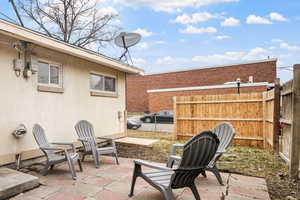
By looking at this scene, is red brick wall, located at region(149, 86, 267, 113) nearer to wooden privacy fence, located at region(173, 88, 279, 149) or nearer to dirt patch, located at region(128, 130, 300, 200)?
wooden privacy fence, located at region(173, 88, 279, 149)

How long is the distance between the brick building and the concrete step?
43.0ft

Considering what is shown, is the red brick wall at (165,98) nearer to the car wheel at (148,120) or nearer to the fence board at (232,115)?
the car wheel at (148,120)

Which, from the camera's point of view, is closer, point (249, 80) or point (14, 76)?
point (14, 76)

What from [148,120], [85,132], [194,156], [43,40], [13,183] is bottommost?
[148,120]

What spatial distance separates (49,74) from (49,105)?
0.80 m

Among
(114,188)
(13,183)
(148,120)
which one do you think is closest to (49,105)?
(13,183)

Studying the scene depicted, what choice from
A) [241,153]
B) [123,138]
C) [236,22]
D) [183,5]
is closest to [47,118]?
[123,138]

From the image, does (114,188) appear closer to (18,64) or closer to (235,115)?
(18,64)

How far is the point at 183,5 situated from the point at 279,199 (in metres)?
10.0

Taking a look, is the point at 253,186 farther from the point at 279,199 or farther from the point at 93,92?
the point at 93,92

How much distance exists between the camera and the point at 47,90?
4.81 meters

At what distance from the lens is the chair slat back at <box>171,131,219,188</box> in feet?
8.19

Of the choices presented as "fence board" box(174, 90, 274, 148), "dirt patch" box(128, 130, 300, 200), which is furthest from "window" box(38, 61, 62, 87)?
"fence board" box(174, 90, 274, 148)

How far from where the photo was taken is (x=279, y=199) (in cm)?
300
